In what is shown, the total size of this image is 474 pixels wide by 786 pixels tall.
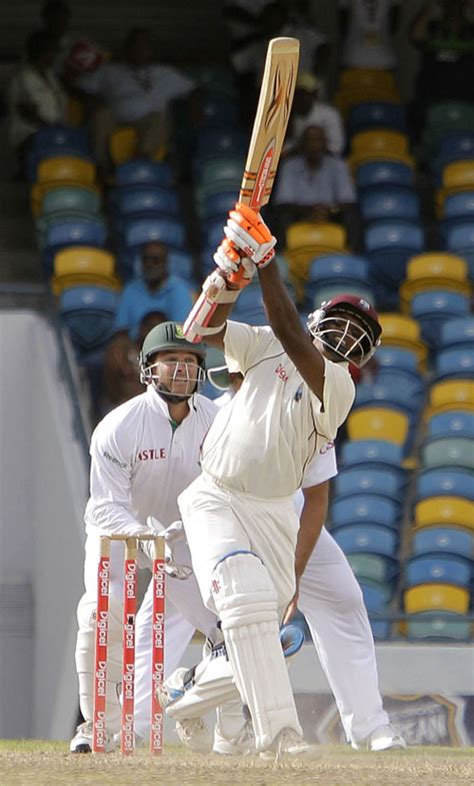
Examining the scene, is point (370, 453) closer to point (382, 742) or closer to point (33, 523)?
point (33, 523)

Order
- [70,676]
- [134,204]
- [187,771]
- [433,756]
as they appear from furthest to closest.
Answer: [134,204] < [70,676] < [433,756] < [187,771]

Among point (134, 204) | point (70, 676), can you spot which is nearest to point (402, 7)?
point (134, 204)

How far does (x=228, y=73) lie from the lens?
46.8ft

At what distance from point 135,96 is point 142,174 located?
0.76 meters

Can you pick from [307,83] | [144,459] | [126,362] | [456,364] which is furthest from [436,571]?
[307,83]

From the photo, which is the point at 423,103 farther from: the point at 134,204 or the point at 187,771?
the point at 187,771

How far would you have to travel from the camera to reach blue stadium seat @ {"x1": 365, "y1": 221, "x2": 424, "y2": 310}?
1248 centimetres

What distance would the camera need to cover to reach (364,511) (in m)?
10.6

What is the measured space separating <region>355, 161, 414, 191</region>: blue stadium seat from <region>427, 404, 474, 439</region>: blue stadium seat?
8.21 feet

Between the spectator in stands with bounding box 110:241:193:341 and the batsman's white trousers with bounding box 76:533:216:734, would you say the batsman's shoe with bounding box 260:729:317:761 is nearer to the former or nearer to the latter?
the batsman's white trousers with bounding box 76:533:216:734

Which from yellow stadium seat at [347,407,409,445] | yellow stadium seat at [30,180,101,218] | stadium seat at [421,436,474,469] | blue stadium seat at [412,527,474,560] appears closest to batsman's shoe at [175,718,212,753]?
blue stadium seat at [412,527,474,560]

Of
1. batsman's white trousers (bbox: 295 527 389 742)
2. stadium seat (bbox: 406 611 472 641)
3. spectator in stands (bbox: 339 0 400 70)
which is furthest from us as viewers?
spectator in stands (bbox: 339 0 400 70)

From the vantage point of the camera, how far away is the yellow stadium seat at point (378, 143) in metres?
13.5

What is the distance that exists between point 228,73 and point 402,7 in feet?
4.90
